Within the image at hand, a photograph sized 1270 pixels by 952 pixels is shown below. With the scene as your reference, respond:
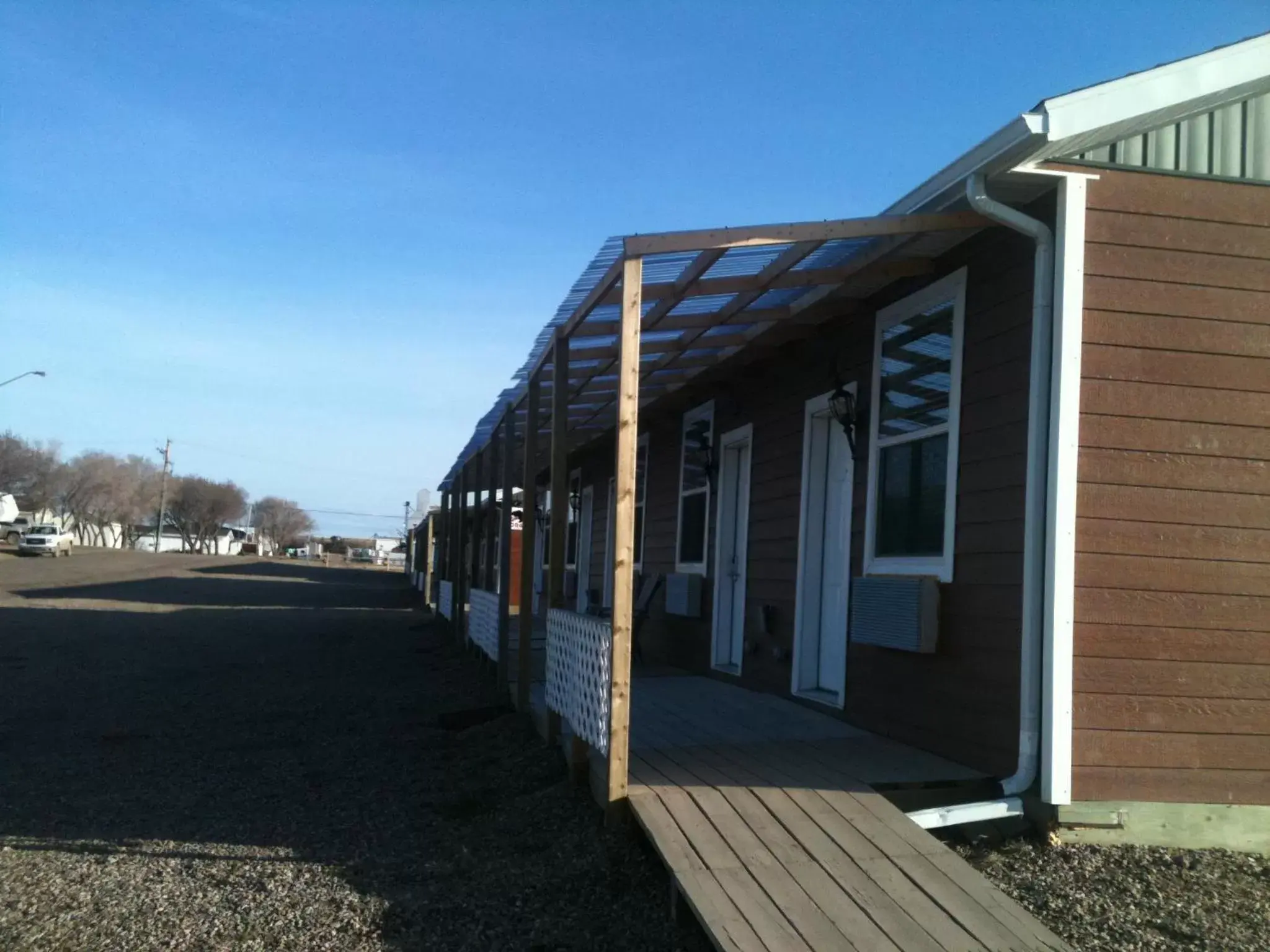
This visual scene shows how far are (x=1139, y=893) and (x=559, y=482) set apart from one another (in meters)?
3.62

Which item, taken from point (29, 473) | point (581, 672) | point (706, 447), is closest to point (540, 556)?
point (706, 447)

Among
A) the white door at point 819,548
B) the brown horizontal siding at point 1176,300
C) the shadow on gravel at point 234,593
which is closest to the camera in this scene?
the brown horizontal siding at point 1176,300

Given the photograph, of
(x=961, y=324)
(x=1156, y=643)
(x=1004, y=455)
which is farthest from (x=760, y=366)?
(x=1156, y=643)

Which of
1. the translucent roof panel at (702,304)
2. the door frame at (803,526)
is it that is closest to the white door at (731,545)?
the door frame at (803,526)

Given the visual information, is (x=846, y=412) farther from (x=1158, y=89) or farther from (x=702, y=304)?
(x=1158, y=89)

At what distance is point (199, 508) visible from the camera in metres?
82.6

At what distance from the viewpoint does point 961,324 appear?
17.3 feet

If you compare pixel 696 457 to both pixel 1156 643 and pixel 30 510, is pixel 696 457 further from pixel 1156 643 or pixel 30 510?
pixel 30 510

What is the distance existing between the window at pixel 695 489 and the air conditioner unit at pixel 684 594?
0.10 m

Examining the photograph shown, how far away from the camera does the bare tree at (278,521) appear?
108 metres

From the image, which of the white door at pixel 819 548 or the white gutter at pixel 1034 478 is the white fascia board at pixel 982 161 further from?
the white door at pixel 819 548

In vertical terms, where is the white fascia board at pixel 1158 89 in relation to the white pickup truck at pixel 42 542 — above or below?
above

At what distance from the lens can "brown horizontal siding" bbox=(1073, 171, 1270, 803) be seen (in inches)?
176

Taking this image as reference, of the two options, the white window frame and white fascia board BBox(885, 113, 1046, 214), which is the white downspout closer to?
white fascia board BBox(885, 113, 1046, 214)
